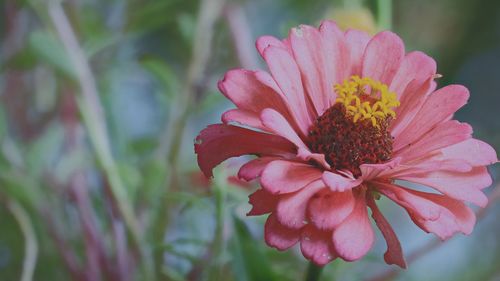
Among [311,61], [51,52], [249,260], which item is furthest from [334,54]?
[51,52]

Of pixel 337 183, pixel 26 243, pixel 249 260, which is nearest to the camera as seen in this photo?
pixel 337 183

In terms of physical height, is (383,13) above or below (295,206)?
above

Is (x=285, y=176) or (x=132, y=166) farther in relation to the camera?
(x=132, y=166)

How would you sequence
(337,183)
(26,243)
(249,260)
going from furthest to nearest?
1. (26,243)
2. (249,260)
3. (337,183)

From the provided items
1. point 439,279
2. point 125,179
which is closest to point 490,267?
point 439,279

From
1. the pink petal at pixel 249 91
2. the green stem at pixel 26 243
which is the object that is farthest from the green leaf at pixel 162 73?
the pink petal at pixel 249 91

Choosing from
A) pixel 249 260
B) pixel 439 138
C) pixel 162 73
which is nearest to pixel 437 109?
pixel 439 138

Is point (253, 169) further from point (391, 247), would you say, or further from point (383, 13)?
point (383, 13)
